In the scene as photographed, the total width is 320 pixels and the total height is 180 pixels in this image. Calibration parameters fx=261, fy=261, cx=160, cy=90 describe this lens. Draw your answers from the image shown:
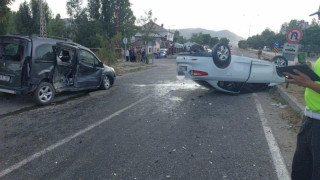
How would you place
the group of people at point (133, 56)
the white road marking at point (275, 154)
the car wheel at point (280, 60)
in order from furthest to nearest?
the group of people at point (133, 56) → the car wheel at point (280, 60) → the white road marking at point (275, 154)

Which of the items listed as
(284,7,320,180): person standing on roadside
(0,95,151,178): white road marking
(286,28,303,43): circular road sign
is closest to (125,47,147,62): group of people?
(286,28,303,43): circular road sign

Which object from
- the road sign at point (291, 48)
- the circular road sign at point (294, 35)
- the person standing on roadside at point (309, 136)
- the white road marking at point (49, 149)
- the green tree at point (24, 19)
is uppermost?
the green tree at point (24, 19)

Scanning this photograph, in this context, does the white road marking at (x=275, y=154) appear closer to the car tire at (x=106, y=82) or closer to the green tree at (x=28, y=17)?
the car tire at (x=106, y=82)

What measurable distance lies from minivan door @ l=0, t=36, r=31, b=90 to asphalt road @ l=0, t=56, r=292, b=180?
3.14 ft

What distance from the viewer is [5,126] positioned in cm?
559

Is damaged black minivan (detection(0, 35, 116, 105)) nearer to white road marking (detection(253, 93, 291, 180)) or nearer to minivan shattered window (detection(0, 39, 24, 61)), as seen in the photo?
minivan shattered window (detection(0, 39, 24, 61))

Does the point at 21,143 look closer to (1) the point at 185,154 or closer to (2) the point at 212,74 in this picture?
(1) the point at 185,154

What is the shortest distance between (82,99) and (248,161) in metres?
6.11

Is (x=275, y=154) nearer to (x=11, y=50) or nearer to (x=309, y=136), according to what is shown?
(x=309, y=136)

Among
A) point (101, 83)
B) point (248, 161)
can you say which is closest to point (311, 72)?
point (248, 161)

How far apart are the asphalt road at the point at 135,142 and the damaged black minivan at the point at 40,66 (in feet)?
2.24

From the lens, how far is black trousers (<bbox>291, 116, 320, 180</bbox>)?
245 centimetres

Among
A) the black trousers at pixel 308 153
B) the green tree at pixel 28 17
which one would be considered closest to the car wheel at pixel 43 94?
the black trousers at pixel 308 153

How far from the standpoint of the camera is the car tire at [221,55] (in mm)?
8438
